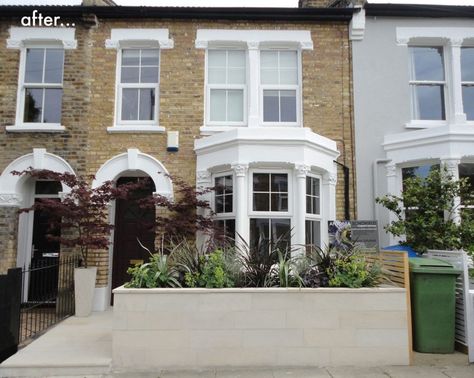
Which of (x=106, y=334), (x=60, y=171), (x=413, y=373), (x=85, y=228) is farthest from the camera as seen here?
(x=60, y=171)

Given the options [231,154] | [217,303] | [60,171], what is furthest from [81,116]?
[217,303]

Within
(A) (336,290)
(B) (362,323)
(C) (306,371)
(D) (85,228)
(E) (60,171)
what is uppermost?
(E) (60,171)

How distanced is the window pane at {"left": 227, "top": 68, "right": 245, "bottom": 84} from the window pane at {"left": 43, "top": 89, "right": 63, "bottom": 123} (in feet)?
11.7

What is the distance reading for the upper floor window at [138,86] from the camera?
859 cm

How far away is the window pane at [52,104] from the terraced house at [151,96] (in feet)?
0.07

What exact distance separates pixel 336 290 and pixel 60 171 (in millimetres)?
5954

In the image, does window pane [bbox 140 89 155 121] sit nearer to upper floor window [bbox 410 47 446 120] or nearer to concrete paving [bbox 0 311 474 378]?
concrete paving [bbox 0 311 474 378]

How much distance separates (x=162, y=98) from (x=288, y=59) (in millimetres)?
2795

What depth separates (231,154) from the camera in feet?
24.6

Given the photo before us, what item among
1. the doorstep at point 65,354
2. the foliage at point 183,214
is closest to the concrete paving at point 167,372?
the doorstep at point 65,354

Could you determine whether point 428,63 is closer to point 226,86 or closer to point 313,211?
point 313,211

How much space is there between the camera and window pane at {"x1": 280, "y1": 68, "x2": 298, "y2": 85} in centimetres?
867

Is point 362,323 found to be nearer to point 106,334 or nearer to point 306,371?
point 306,371

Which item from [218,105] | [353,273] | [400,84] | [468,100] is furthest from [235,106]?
[468,100]
